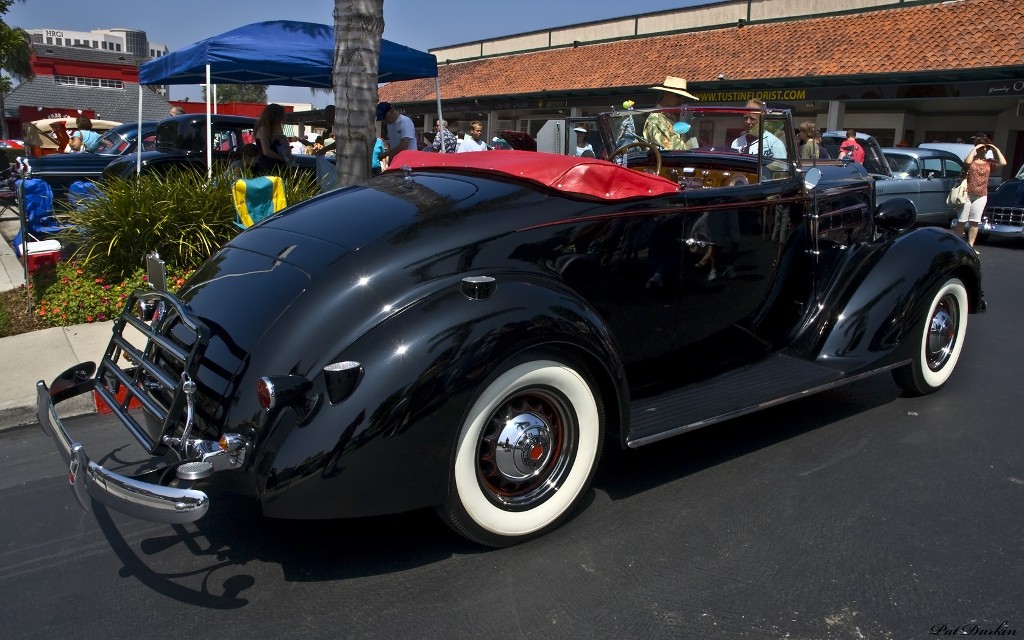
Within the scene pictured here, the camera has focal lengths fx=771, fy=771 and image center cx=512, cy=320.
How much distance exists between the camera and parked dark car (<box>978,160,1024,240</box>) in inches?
456

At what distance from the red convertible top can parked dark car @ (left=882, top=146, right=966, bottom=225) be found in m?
10.4

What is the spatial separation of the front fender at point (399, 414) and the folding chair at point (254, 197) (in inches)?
165

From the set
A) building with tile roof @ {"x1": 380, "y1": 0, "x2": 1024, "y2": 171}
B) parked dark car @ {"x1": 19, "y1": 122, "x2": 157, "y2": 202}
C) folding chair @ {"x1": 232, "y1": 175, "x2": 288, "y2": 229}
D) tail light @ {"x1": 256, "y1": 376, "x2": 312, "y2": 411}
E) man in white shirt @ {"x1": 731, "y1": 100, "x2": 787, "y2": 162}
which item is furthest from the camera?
building with tile roof @ {"x1": 380, "y1": 0, "x2": 1024, "y2": 171}

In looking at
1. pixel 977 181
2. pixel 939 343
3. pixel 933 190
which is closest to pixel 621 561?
pixel 939 343

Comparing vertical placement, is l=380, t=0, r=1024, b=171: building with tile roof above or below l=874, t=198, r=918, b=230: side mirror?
above

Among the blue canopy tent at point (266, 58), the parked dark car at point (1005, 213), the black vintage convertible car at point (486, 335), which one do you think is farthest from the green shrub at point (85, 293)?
the parked dark car at point (1005, 213)

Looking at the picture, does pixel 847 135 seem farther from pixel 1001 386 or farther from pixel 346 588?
pixel 346 588

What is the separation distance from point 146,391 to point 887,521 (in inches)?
119

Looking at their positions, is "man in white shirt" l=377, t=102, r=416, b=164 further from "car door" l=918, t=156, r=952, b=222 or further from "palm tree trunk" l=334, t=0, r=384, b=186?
"car door" l=918, t=156, r=952, b=222

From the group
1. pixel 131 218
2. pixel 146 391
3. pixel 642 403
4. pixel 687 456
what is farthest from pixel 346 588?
pixel 131 218

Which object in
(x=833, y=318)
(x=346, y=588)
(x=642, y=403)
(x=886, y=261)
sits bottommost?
(x=346, y=588)

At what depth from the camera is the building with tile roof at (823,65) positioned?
57.1ft

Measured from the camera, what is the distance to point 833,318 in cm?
416

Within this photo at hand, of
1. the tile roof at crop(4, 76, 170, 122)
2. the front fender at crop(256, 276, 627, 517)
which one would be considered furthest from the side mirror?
the tile roof at crop(4, 76, 170, 122)
